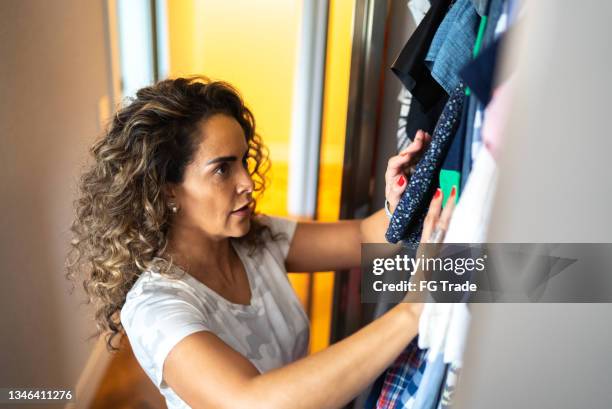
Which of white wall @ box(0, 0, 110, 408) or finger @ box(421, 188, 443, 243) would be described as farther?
white wall @ box(0, 0, 110, 408)

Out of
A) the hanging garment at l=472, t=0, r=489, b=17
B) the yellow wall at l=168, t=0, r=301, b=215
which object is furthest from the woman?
the yellow wall at l=168, t=0, r=301, b=215

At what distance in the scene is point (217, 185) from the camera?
1089 mm

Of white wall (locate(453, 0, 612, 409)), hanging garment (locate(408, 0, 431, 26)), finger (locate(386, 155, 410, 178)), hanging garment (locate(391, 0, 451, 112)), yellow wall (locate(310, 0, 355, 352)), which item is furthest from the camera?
yellow wall (locate(310, 0, 355, 352))

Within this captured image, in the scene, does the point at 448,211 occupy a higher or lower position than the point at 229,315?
higher

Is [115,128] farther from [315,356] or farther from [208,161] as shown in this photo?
[315,356]

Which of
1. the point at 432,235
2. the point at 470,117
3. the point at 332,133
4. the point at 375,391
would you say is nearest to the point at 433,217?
the point at 432,235

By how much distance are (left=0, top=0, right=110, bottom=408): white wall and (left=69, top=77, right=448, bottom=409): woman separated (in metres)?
0.21

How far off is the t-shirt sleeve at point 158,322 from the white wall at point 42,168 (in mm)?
485

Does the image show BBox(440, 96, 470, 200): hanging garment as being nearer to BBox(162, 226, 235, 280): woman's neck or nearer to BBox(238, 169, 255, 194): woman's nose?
BBox(238, 169, 255, 194): woman's nose

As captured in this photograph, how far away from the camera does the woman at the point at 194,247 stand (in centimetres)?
88

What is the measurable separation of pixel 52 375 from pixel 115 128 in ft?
3.11

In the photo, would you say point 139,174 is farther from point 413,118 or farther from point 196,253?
point 413,118

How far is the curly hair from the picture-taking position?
41.7 inches

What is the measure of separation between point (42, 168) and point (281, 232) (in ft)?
2.35
